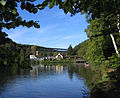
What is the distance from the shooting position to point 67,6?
3.21 meters

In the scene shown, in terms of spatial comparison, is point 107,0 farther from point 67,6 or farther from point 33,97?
point 33,97

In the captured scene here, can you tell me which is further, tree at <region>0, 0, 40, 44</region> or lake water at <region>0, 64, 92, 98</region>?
lake water at <region>0, 64, 92, 98</region>

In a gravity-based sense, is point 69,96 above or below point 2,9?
below

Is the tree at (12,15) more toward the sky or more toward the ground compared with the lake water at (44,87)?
more toward the sky

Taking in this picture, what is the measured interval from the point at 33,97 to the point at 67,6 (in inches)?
480

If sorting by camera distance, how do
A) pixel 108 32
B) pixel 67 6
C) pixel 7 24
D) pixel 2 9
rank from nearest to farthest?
pixel 2 9, pixel 7 24, pixel 67 6, pixel 108 32

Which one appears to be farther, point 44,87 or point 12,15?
point 44,87

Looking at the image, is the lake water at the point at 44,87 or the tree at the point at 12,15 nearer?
the tree at the point at 12,15

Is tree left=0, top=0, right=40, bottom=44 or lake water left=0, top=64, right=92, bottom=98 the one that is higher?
tree left=0, top=0, right=40, bottom=44

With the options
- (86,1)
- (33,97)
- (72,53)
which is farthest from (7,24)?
(72,53)

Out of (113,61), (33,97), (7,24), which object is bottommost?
(33,97)

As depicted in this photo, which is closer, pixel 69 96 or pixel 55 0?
pixel 55 0

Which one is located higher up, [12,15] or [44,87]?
[12,15]

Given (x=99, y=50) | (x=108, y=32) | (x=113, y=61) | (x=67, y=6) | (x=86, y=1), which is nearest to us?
(x=67, y=6)
